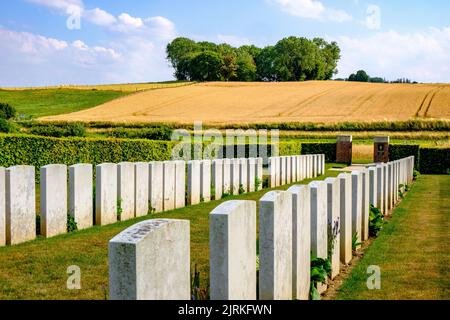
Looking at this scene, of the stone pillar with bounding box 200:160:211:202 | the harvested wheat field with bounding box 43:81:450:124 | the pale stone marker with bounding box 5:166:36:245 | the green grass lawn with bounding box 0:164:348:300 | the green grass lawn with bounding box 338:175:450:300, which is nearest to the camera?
the green grass lawn with bounding box 0:164:348:300

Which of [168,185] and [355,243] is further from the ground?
[168,185]

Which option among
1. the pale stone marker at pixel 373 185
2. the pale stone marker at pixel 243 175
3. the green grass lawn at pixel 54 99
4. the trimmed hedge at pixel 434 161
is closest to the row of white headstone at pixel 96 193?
the pale stone marker at pixel 243 175

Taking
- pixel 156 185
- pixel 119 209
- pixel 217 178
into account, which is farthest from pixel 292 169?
pixel 119 209

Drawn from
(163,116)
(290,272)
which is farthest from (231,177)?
(163,116)

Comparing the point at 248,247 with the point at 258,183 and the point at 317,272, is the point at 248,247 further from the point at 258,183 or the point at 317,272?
the point at 258,183

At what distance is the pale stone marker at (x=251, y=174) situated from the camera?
1661 cm

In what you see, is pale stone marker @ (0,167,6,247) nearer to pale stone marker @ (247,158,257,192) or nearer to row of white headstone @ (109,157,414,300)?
row of white headstone @ (109,157,414,300)

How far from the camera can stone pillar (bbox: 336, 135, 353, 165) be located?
33.0 meters

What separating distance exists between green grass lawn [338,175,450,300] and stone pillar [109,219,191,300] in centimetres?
301

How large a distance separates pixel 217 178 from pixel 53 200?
580 cm

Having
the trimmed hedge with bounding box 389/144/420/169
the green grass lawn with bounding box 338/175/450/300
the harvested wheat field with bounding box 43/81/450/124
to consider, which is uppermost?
the harvested wheat field with bounding box 43/81/450/124

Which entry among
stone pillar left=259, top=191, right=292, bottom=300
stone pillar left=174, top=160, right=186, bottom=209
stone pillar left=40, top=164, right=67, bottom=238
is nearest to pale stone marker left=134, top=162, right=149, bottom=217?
stone pillar left=174, top=160, right=186, bottom=209

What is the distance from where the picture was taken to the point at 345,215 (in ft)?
24.3
